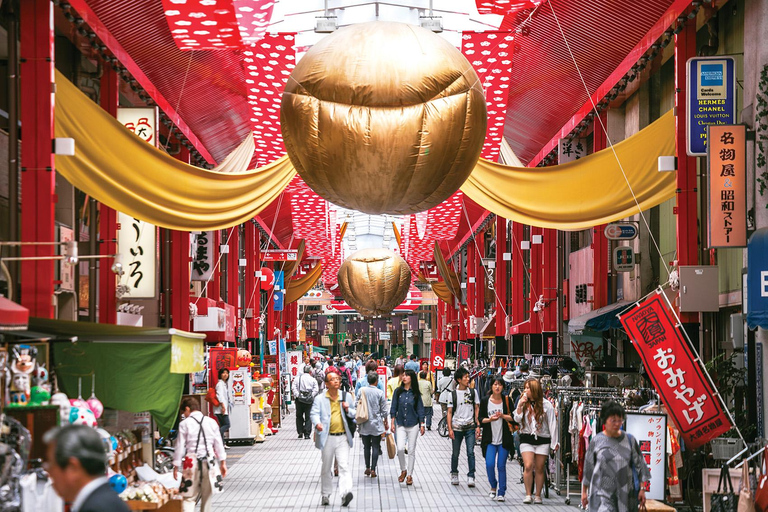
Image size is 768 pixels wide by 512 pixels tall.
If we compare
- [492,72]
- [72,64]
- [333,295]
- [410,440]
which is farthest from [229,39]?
[333,295]

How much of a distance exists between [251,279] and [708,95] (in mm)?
18882

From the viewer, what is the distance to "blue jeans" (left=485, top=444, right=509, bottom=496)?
12211 millimetres

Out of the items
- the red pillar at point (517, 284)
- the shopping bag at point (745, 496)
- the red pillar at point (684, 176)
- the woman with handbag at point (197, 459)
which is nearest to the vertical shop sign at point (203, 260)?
the woman with handbag at point (197, 459)

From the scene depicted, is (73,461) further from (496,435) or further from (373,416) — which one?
(373,416)

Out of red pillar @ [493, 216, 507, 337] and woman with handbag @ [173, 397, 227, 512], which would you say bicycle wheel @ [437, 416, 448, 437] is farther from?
woman with handbag @ [173, 397, 227, 512]

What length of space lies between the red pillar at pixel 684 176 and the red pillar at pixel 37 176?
6565mm

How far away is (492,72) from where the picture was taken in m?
13.0

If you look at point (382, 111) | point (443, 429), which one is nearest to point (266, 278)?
point (443, 429)

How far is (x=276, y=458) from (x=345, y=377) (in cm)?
981

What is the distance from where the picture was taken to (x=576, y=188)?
10367mm

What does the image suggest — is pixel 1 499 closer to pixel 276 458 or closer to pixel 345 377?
pixel 276 458

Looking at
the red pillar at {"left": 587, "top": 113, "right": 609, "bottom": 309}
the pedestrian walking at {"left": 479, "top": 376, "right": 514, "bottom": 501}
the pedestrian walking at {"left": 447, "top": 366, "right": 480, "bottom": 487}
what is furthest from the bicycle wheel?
the pedestrian walking at {"left": 479, "top": 376, "right": 514, "bottom": 501}

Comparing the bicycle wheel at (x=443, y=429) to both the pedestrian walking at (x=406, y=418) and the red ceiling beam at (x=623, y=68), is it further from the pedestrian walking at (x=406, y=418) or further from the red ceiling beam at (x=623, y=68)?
the pedestrian walking at (x=406, y=418)

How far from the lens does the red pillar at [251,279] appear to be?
1047 inches
